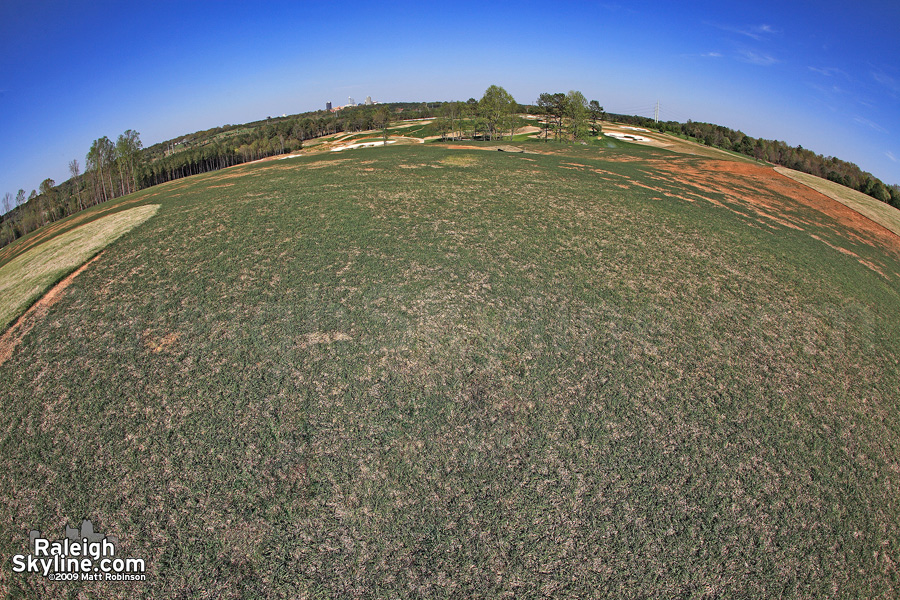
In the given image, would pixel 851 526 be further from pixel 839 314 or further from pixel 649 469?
pixel 839 314

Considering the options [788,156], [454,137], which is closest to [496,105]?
[454,137]

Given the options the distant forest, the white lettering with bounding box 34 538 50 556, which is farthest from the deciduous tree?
the white lettering with bounding box 34 538 50 556

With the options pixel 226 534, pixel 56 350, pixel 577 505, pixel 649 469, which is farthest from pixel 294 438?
pixel 56 350

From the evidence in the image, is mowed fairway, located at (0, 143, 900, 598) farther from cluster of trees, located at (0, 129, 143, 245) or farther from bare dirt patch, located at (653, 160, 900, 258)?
cluster of trees, located at (0, 129, 143, 245)

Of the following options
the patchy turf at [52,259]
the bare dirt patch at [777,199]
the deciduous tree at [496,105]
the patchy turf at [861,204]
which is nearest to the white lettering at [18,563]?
the patchy turf at [52,259]

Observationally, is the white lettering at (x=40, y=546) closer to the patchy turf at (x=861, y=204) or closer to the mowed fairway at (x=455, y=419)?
the mowed fairway at (x=455, y=419)

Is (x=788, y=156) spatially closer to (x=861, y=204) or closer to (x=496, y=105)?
(x=861, y=204)
